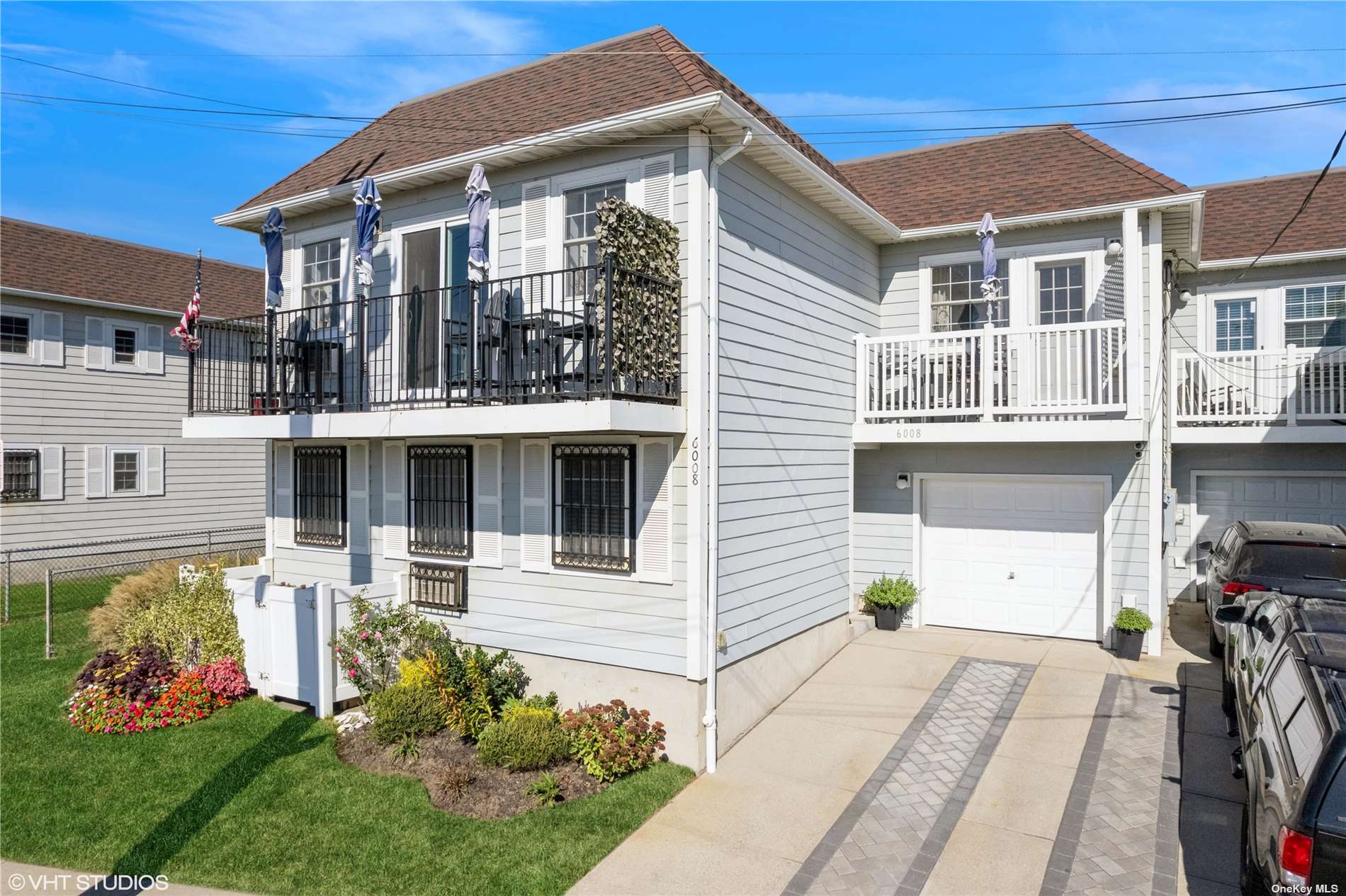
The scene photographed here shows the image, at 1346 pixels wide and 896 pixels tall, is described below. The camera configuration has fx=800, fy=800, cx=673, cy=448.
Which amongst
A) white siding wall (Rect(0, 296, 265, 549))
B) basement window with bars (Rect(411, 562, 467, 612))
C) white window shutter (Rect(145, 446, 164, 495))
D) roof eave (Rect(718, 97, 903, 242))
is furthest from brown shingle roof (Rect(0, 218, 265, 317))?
roof eave (Rect(718, 97, 903, 242))

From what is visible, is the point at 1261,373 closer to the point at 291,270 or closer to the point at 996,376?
the point at 996,376

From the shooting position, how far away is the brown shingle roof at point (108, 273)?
17.6m

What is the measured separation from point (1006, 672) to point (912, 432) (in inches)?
122

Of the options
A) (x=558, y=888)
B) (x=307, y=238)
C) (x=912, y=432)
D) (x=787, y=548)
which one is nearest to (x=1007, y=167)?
(x=912, y=432)

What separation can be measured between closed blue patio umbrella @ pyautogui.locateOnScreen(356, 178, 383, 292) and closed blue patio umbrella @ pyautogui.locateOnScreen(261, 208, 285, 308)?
67.5 inches

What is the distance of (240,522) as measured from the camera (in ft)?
68.8

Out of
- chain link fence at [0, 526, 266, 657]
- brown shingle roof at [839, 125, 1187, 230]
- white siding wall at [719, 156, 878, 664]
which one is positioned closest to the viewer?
white siding wall at [719, 156, 878, 664]

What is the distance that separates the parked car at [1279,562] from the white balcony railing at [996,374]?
7.23 ft

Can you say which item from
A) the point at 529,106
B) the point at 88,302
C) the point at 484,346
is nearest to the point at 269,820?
Answer: the point at 484,346

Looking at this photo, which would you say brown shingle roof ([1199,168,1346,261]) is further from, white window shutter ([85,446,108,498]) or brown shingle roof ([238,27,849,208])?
white window shutter ([85,446,108,498])

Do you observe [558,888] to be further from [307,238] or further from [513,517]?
[307,238]

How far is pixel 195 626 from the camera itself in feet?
32.9

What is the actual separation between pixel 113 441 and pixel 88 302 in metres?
3.18

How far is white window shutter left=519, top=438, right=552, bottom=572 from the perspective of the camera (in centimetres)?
870
